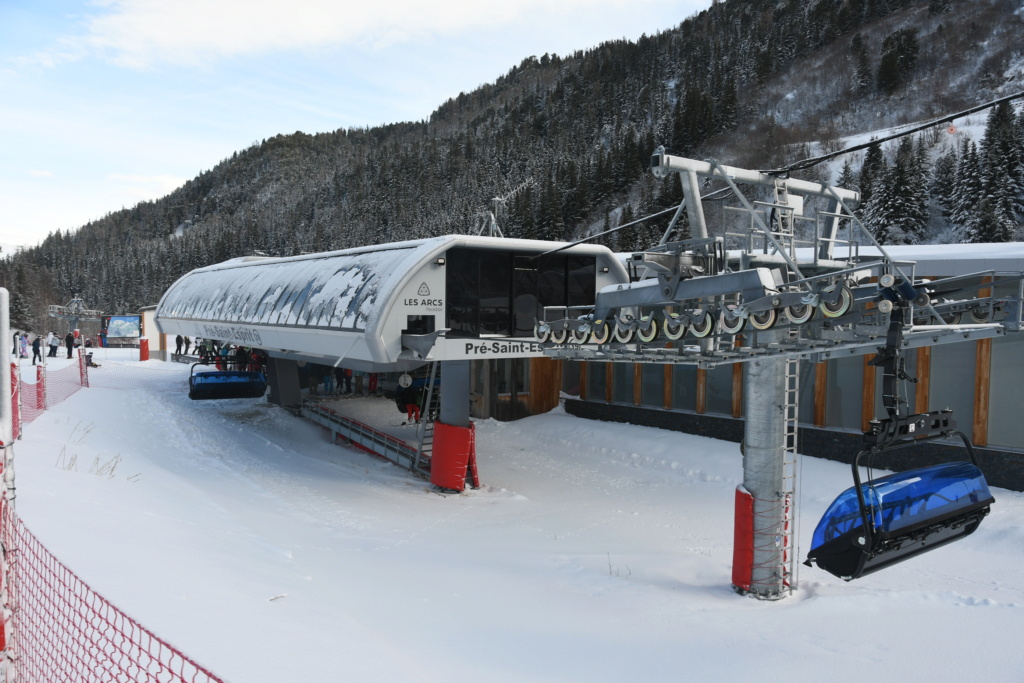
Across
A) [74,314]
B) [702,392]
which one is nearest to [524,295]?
[702,392]

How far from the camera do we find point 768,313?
7531 millimetres

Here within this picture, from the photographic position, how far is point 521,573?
9016 mm

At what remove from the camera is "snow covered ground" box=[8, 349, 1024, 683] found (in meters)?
5.72

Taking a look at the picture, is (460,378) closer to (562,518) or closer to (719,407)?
(562,518)

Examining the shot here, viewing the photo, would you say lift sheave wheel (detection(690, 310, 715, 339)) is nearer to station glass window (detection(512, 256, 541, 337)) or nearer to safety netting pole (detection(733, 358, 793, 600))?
safety netting pole (detection(733, 358, 793, 600))

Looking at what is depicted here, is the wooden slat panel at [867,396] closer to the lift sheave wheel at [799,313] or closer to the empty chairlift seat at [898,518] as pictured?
the empty chairlift seat at [898,518]

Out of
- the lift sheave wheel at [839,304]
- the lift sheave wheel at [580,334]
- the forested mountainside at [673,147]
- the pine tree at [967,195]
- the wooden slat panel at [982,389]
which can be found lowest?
the wooden slat panel at [982,389]

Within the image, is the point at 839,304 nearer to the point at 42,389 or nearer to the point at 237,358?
the point at 42,389

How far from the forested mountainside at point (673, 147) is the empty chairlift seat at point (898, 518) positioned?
147 ft

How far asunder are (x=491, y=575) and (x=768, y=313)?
4774 mm

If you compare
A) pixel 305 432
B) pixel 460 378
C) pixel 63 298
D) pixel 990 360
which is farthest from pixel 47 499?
pixel 63 298

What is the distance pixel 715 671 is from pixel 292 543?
5.93m

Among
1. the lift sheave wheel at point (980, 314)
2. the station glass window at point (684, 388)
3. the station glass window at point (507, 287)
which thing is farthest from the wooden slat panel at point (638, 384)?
the lift sheave wheel at point (980, 314)

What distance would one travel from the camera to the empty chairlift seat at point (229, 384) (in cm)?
2405
